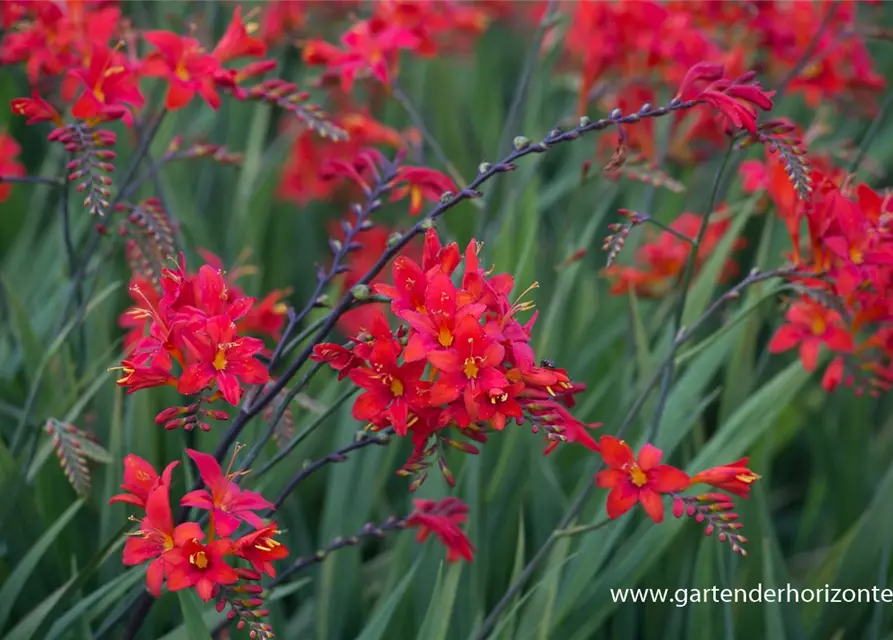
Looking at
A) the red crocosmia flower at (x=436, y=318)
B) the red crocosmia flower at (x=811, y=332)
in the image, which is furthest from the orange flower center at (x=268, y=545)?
the red crocosmia flower at (x=811, y=332)

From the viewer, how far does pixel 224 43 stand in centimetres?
150

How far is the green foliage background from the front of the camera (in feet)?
4.74

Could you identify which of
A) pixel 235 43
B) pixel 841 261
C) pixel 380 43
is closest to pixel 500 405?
pixel 841 261

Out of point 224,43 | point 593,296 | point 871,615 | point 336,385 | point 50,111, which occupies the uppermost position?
point 224,43

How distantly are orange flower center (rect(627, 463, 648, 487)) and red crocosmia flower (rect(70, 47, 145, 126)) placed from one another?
2.73 feet

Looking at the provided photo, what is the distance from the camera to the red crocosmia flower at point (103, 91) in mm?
1280

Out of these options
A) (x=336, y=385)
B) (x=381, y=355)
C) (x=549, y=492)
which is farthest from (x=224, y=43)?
(x=549, y=492)

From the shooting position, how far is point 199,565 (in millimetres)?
1005

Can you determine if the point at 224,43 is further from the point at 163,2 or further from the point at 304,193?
the point at 163,2

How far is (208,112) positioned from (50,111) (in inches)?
54.9

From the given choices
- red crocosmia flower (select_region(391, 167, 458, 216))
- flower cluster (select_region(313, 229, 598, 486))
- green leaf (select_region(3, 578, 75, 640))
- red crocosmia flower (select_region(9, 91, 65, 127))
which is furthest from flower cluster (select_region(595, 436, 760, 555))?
red crocosmia flower (select_region(9, 91, 65, 127))

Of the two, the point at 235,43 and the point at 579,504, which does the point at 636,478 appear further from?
the point at 235,43

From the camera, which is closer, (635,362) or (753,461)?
(753,461)

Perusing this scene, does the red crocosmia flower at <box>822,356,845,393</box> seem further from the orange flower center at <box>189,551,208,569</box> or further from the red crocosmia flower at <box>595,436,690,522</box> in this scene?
the orange flower center at <box>189,551,208,569</box>
